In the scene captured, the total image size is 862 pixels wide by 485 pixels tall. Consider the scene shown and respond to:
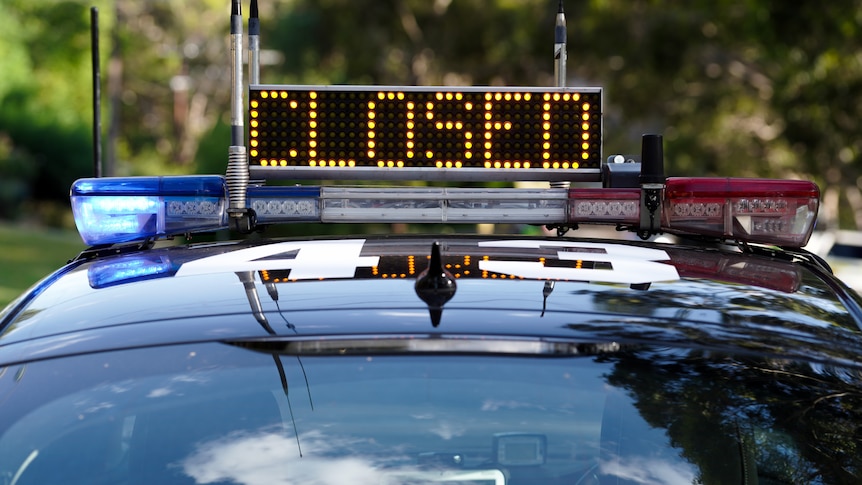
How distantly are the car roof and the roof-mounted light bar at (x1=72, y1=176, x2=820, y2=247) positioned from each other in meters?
0.16

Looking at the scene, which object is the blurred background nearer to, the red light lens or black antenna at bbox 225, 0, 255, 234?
black antenna at bbox 225, 0, 255, 234

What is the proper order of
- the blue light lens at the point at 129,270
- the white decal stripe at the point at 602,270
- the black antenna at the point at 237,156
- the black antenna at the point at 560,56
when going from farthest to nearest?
the black antenna at the point at 560,56 < the black antenna at the point at 237,156 < the blue light lens at the point at 129,270 < the white decal stripe at the point at 602,270

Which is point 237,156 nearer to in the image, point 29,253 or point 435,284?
point 435,284

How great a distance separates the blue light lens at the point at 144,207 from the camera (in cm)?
299

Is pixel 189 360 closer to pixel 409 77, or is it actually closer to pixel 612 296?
pixel 612 296

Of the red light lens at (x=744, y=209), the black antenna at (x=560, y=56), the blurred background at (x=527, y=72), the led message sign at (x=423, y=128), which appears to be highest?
the blurred background at (x=527, y=72)

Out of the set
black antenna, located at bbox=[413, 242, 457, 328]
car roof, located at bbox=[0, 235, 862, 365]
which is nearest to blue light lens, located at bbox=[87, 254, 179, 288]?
car roof, located at bbox=[0, 235, 862, 365]

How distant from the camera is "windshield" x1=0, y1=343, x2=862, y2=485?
6.79 feet

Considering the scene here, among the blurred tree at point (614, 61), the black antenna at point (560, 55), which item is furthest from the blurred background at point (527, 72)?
the black antenna at point (560, 55)

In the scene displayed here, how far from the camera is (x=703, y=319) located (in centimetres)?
221

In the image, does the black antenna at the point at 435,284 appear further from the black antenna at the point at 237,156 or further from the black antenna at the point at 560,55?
the black antenna at the point at 560,55

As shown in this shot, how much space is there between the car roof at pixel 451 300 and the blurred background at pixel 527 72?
599 inches

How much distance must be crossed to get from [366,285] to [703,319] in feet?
1.81

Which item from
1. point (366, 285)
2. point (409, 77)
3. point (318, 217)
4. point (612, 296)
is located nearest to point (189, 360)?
point (366, 285)
